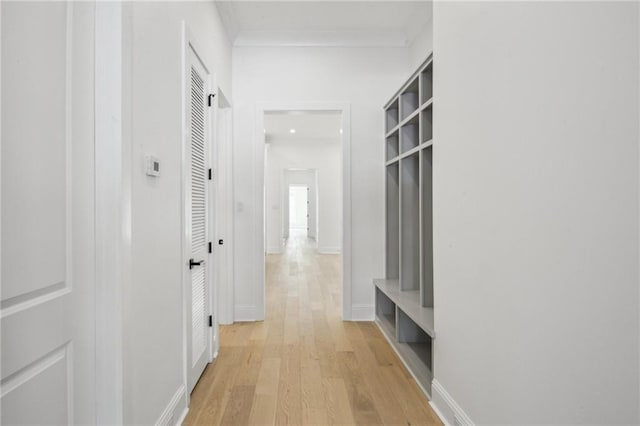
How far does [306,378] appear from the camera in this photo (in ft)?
7.62

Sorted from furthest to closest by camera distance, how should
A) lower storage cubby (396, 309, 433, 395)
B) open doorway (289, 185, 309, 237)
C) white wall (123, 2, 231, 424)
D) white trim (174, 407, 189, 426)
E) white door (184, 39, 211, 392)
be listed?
open doorway (289, 185, 309, 237) < lower storage cubby (396, 309, 433, 395) < white door (184, 39, 211, 392) < white trim (174, 407, 189, 426) < white wall (123, 2, 231, 424)

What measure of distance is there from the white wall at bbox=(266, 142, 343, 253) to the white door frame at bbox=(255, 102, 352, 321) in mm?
5471

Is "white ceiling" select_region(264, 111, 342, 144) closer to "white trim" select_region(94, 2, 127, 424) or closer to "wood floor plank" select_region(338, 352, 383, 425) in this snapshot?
"wood floor plank" select_region(338, 352, 383, 425)

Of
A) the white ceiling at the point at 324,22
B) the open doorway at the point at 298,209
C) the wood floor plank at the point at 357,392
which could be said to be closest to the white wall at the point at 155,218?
the wood floor plank at the point at 357,392

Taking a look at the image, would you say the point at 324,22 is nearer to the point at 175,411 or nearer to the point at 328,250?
the point at 175,411

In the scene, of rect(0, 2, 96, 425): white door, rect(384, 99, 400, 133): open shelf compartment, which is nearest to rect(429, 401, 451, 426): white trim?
rect(0, 2, 96, 425): white door

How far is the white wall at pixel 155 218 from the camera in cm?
136

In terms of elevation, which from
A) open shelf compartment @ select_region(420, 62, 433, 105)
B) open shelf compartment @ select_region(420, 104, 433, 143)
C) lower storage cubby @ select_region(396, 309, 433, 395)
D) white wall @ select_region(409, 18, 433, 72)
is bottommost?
lower storage cubby @ select_region(396, 309, 433, 395)

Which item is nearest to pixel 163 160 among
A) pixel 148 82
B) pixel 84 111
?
pixel 148 82

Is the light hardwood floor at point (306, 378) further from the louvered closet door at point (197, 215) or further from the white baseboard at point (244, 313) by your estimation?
the louvered closet door at point (197, 215)

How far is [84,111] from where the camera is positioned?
1178 millimetres

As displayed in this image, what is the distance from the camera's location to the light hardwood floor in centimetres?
191

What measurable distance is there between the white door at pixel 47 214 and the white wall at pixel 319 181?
307 inches

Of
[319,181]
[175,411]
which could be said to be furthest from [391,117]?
[319,181]
